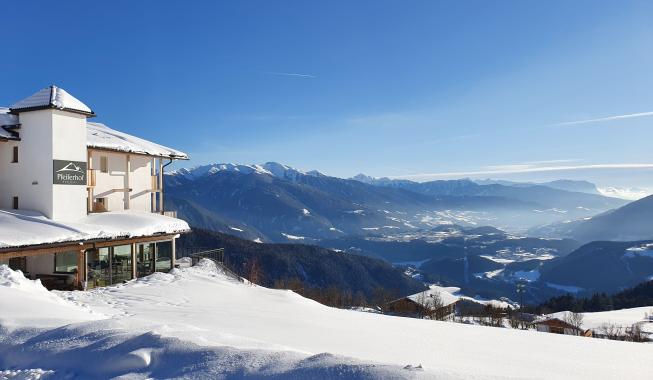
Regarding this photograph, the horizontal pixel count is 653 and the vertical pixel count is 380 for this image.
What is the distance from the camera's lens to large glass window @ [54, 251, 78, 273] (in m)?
21.0

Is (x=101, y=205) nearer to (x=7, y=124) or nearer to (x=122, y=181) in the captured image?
(x=122, y=181)

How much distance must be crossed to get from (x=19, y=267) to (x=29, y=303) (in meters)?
11.7

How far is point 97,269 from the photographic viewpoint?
21.7m

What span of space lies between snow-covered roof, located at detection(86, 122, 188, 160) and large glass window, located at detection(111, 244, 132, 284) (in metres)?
5.15

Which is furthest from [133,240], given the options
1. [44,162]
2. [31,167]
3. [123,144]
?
[123,144]

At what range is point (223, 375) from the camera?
5.79 metres

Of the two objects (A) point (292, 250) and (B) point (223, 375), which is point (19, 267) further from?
(A) point (292, 250)

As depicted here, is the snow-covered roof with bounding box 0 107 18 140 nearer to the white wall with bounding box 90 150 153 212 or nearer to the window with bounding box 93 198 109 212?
the white wall with bounding box 90 150 153 212

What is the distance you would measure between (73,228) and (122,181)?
291 inches

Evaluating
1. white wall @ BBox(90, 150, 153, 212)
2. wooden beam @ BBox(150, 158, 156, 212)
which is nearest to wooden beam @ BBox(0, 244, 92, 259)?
white wall @ BBox(90, 150, 153, 212)

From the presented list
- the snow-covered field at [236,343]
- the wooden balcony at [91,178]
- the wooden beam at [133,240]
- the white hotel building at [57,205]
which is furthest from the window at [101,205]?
the snow-covered field at [236,343]

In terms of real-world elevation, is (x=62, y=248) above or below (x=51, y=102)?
below

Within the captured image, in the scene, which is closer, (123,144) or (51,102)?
(51,102)

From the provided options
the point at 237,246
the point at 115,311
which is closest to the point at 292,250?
the point at 237,246
